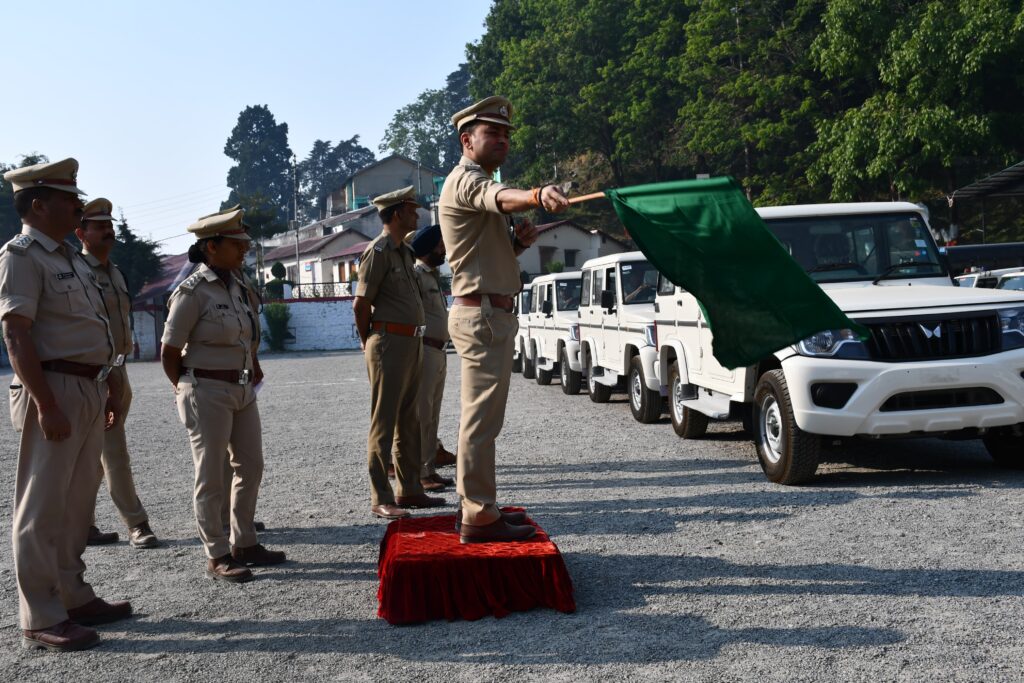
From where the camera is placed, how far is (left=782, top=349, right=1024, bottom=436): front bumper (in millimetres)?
6945

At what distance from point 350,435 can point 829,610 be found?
8.33 meters

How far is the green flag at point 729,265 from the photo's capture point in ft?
16.2

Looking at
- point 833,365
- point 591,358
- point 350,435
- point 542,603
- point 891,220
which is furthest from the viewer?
point 591,358

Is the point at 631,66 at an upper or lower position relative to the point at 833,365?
upper

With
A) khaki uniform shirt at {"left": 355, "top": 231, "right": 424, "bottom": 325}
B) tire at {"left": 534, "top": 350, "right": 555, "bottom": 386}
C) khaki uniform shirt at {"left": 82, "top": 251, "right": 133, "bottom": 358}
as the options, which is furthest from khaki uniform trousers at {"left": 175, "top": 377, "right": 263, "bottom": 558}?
tire at {"left": 534, "top": 350, "right": 555, "bottom": 386}

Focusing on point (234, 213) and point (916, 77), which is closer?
point (234, 213)

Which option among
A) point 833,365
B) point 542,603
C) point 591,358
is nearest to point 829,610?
point 542,603

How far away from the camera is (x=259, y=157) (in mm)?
146500

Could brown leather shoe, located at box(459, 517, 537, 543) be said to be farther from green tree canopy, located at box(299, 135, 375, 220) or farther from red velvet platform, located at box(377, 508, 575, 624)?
green tree canopy, located at box(299, 135, 375, 220)

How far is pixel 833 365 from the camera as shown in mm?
7000

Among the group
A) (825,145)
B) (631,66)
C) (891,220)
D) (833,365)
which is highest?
(631,66)

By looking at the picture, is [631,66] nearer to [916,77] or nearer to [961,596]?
[916,77]

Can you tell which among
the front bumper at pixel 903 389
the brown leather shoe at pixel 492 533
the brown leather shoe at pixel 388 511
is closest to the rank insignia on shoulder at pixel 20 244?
the brown leather shoe at pixel 492 533

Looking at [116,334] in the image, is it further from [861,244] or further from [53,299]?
[861,244]
